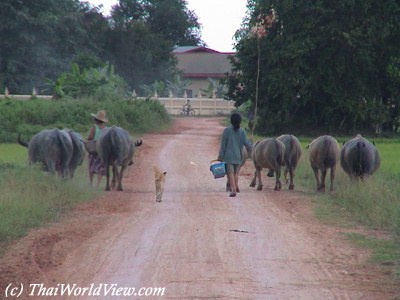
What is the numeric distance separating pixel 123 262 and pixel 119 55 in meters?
56.1

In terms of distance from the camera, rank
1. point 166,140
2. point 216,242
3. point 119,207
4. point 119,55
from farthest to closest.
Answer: point 119,55
point 166,140
point 119,207
point 216,242

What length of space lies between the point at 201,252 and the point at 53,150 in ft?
26.0

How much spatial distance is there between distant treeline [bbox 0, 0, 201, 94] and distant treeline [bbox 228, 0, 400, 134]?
1469 centimetres

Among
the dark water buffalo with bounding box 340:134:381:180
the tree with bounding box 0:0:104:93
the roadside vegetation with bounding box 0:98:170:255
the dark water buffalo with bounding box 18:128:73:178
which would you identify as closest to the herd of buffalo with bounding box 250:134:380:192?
the dark water buffalo with bounding box 340:134:381:180

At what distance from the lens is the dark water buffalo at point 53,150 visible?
1756cm

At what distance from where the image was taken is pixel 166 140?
109ft

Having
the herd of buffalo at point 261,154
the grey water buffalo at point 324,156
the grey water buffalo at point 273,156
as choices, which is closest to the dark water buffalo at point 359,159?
the herd of buffalo at point 261,154

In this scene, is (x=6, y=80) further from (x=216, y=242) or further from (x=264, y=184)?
(x=216, y=242)

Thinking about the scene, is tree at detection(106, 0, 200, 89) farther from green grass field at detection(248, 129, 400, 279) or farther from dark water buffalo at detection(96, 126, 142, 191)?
dark water buffalo at detection(96, 126, 142, 191)

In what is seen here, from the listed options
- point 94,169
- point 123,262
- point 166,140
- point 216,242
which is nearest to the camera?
point 123,262

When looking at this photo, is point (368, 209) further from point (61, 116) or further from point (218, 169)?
point (61, 116)

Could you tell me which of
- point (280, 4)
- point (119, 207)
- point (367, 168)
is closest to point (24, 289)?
point (119, 207)

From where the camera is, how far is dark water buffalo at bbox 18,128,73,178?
17.6 m

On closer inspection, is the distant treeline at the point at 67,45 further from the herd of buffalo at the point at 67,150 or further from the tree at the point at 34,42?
the herd of buffalo at the point at 67,150
